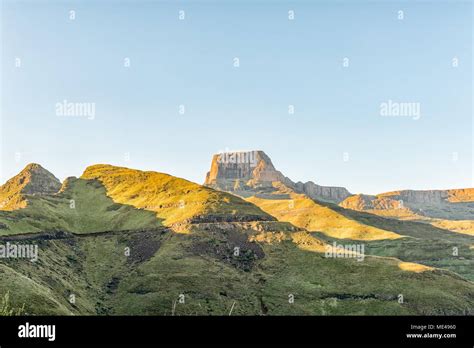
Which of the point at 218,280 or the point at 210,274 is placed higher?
the point at 210,274

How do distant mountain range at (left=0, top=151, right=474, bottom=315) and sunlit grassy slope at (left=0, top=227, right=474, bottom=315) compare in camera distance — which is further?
distant mountain range at (left=0, top=151, right=474, bottom=315)

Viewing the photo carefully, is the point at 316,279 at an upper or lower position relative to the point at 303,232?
lower

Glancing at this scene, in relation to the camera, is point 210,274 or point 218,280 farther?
point 210,274

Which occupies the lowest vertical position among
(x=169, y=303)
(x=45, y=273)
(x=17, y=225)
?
(x=169, y=303)

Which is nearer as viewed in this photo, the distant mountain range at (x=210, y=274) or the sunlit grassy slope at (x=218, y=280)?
the sunlit grassy slope at (x=218, y=280)

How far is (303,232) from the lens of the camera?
566 feet

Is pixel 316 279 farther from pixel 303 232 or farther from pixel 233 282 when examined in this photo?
pixel 303 232
